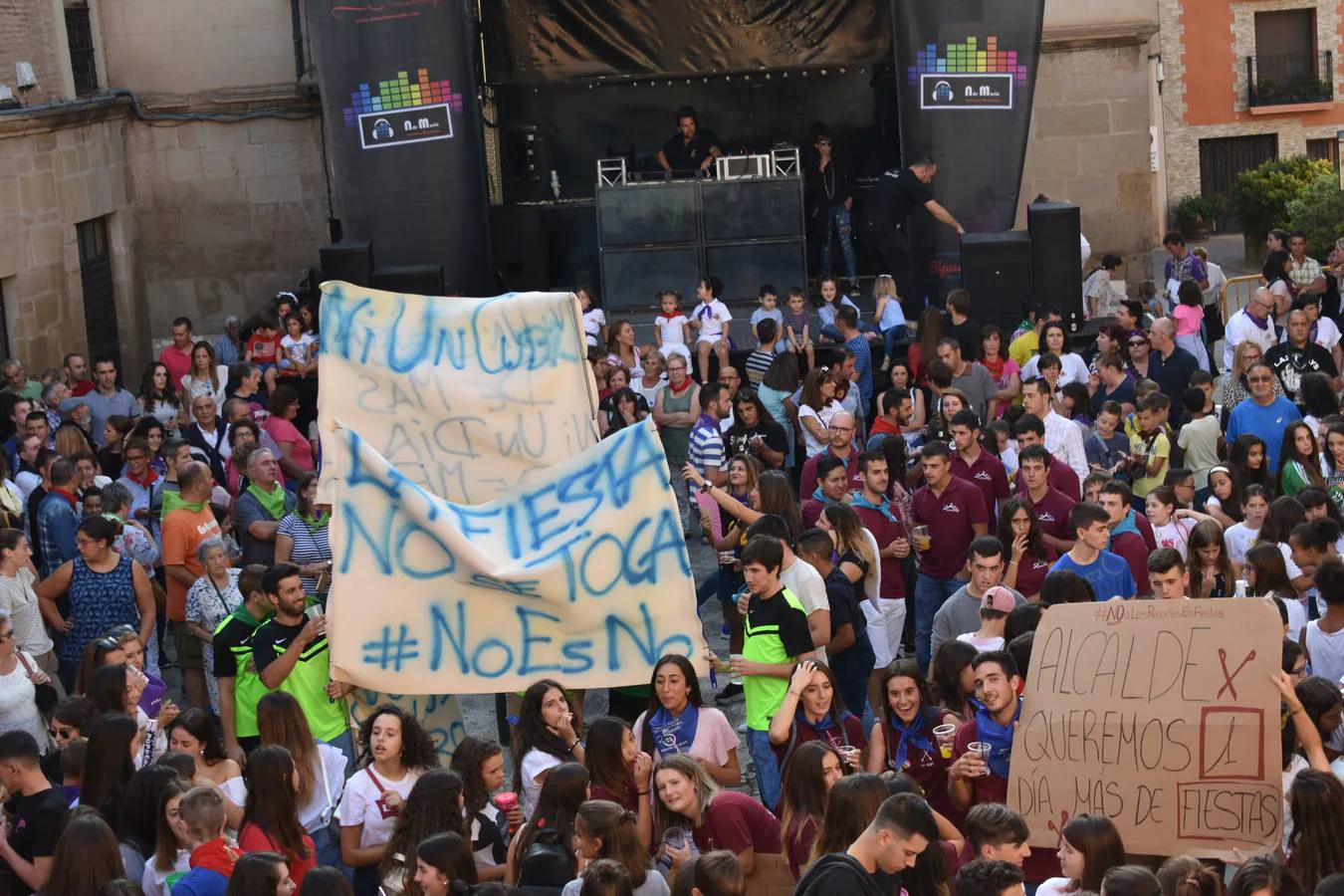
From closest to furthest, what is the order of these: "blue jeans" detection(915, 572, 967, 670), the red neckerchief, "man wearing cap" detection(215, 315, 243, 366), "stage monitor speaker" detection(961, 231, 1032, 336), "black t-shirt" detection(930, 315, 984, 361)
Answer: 1. "blue jeans" detection(915, 572, 967, 670)
2. the red neckerchief
3. "black t-shirt" detection(930, 315, 984, 361)
4. "stage monitor speaker" detection(961, 231, 1032, 336)
5. "man wearing cap" detection(215, 315, 243, 366)

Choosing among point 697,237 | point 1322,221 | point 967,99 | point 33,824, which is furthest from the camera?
point 1322,221

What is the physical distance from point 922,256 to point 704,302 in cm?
337

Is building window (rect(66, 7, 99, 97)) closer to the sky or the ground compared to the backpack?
closer to the sky

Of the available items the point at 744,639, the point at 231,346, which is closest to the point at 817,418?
the point at 744,639

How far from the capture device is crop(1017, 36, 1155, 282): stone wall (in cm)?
2294

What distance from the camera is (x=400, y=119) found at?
1912 cm

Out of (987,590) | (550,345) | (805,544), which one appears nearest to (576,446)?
(550,345)

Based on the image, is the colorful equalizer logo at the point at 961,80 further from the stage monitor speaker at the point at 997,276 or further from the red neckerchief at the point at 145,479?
the red neckerchief at the point at 145,479

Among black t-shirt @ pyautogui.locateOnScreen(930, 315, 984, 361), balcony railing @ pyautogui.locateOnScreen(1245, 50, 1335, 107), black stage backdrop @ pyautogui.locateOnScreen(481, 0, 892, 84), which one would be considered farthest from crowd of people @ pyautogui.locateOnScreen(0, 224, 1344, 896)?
balcony railing @ pyautogui.locateOnScreen(1245, 50, 1335, 107)

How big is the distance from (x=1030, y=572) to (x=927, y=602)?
0.91 meters

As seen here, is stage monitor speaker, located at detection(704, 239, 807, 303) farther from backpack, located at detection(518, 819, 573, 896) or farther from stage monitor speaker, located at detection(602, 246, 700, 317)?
backpack, located at detection(518, 819, 573, 896)

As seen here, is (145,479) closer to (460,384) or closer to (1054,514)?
(460,384)

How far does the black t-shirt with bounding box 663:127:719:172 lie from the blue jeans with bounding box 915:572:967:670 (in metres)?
11.5

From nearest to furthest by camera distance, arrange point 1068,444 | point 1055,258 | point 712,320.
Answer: point 1068,444, point 712,320, point 1055,258
